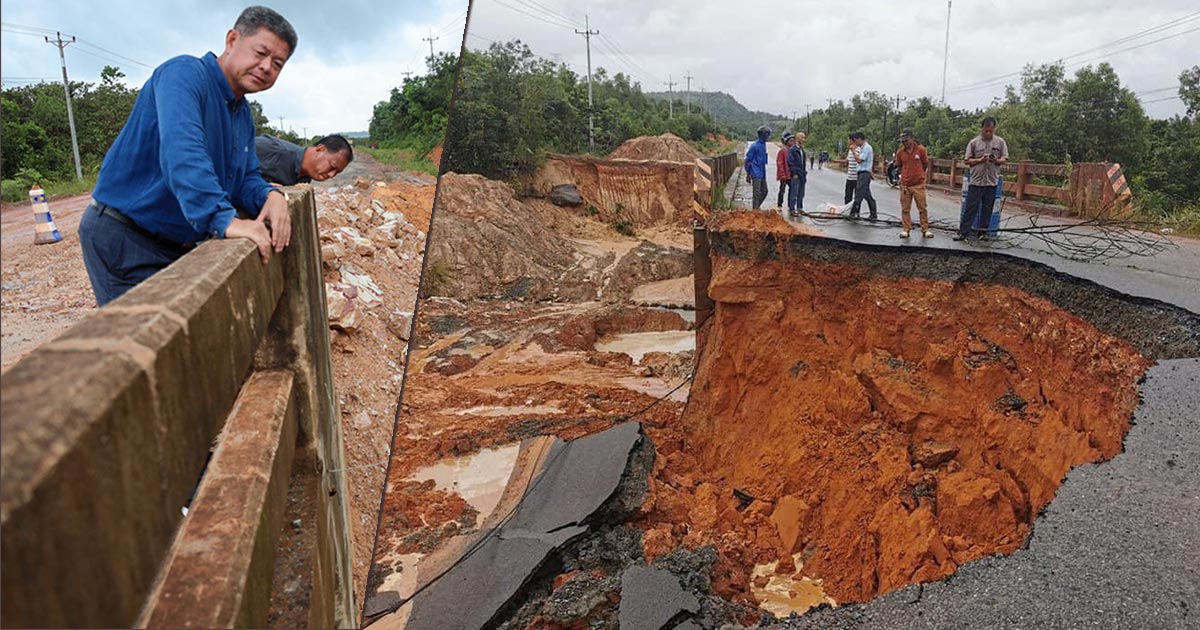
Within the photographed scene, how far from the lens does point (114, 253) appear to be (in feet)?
6.12

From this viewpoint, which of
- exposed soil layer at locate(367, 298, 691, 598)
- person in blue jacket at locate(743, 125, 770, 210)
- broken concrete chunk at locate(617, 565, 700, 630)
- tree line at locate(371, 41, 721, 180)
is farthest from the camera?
tree line at locate(371, 41, 721, 180)

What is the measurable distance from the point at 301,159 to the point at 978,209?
23.6 feet

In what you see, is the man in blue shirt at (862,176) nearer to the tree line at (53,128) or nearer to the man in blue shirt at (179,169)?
the tree line at (53,128)

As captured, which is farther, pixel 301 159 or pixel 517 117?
pixel 517 117

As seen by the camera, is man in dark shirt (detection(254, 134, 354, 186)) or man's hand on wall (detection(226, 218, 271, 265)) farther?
man in dark shirt (detection(254, 134, 354, 186))

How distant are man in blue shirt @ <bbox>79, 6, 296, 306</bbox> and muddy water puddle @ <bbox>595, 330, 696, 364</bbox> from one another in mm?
→ 10671

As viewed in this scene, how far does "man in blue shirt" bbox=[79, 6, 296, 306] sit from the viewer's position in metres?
1.72

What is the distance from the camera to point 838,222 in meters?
9.30

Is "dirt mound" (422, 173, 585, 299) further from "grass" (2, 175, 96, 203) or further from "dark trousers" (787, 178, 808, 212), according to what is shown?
"grass" (2, 175, 96, 203)

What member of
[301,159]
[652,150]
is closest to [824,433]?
[301,159]

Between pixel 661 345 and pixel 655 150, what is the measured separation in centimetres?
1556

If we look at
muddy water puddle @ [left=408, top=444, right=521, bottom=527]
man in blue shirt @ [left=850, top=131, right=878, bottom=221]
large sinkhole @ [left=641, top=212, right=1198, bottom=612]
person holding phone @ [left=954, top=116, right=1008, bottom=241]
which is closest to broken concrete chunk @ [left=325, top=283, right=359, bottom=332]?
large sinkhole @ [left=641, top=212, right=1198, bottom=612]

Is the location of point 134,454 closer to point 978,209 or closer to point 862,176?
point 978,209

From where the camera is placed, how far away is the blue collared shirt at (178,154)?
67.3 inches
